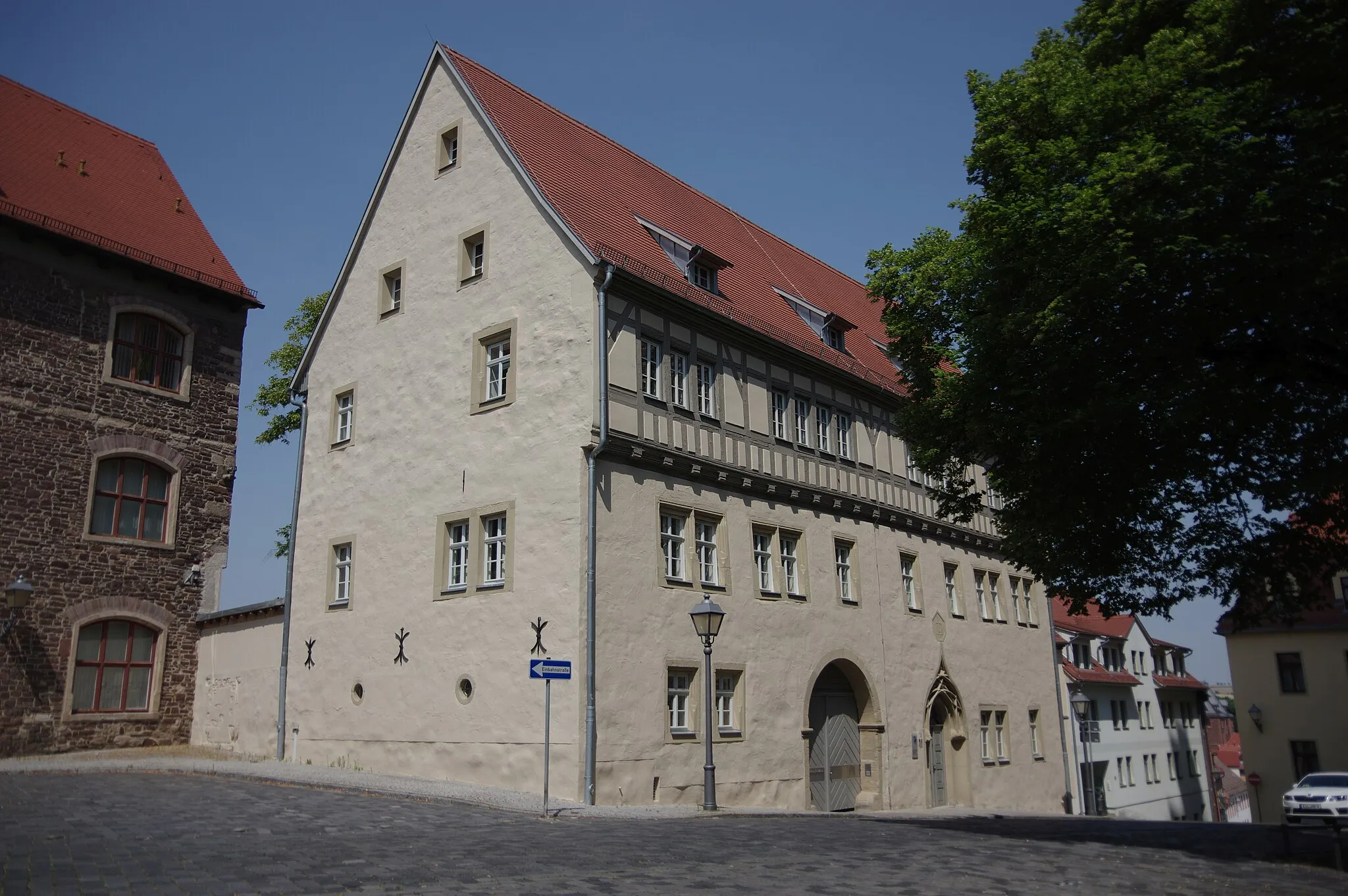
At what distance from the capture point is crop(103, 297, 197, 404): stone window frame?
73.9 feet

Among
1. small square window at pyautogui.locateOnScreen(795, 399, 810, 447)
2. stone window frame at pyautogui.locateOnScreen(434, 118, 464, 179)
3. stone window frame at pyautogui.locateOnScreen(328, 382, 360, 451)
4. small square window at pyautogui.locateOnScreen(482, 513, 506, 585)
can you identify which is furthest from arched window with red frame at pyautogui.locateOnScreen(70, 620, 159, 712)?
small square window at pyautogui.locateOnScreen(795, 399, 810, 447)

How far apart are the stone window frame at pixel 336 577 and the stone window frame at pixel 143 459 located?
14.1 feet

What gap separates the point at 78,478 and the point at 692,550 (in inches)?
488

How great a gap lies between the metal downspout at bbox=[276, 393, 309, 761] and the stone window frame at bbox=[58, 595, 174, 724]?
3.06m

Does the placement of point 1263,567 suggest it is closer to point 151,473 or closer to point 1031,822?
point 1031,822

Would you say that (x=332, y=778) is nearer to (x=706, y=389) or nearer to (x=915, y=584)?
(x=706, y=389)

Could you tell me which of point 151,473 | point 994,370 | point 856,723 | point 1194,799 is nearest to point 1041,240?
point 994,370

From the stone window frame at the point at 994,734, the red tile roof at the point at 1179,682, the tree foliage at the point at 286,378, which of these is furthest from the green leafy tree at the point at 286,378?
the red tile roof at the point at 1179,682

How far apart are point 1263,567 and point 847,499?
9597 mm

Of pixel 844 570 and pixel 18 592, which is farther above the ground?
pixel 844 570

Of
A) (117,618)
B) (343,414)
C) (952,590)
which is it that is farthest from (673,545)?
(117,618)

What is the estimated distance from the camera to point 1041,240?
1304 centimetres

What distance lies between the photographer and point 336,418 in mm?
22172

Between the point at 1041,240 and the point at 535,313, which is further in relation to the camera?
the point at 535,313
